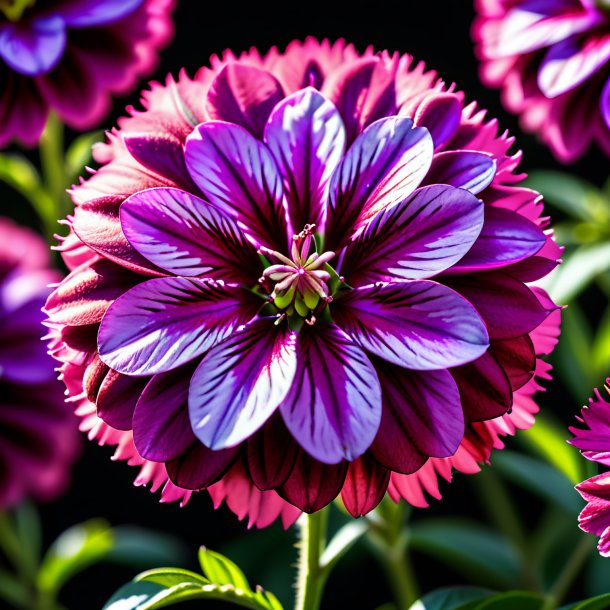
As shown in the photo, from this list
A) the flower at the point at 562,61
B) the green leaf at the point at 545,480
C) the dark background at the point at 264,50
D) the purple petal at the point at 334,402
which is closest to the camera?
the purple petal at the point at 334,402

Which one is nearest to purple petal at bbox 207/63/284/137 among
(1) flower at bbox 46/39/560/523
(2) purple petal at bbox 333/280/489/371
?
(1) flower at bbox 46/39/560/523

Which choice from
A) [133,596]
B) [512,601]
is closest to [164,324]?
[133,596]

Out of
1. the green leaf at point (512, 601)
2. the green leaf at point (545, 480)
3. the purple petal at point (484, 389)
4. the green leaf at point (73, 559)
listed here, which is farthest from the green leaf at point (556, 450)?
the green leaf at point (73, 559)

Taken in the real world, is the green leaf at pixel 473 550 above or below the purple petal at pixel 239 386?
below

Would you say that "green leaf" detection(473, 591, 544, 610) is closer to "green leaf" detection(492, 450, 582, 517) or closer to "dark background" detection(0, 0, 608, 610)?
"green leaf" detection(492, 450, 582, 517)

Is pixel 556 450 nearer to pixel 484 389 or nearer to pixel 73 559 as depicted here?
pixel 484 389

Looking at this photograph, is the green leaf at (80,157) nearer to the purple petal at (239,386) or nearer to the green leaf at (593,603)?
the purple petal at (239,386)
